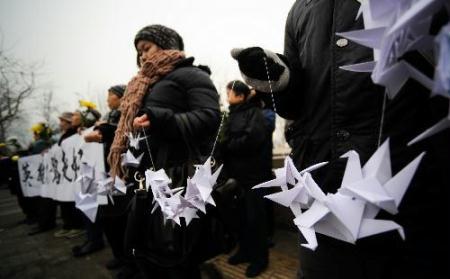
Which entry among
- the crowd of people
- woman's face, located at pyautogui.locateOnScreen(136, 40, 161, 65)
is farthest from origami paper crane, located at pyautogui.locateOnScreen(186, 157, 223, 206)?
woman's face, located at pyautogui.locateOnScreen(136, 40, 161, 65)

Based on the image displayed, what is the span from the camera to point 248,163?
325 centimetres

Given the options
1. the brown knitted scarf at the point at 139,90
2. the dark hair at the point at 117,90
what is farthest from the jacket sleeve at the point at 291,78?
the dark hair at the point at 117,90

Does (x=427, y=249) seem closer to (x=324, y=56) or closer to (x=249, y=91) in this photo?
(x=324, y=56)

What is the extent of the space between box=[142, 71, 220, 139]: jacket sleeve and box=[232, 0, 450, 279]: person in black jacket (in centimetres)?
71

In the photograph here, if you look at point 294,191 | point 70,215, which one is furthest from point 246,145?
point 70,215

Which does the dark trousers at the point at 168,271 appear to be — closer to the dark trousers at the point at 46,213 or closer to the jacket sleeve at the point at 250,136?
the jacket sleeve at the point at 250,136

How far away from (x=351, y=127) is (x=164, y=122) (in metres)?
1.05

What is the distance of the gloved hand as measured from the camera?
0.98m

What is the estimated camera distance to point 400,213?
32.7 inches

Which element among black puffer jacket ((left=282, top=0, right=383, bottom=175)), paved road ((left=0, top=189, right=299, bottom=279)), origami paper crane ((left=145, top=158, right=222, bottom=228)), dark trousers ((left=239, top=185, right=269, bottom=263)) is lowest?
paved road ((left=0, top=189, right=299, bottom=279))

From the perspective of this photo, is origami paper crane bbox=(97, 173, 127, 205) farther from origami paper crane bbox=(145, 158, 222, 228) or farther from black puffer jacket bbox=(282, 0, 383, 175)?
black puffer jacket bbox=(282, 0, 383, 175)

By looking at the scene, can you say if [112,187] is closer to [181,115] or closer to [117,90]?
[181,115]

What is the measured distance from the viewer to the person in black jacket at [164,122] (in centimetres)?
166

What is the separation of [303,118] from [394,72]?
0.59 meters
